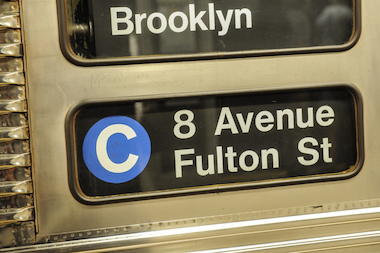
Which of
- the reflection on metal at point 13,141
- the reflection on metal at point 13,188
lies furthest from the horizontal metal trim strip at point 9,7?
the reflection on metal at point 13,188

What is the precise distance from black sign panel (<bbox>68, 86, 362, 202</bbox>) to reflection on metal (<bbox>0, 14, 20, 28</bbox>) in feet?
1.07

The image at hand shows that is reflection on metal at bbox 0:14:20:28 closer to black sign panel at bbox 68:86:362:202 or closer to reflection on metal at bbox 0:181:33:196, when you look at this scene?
black sign panel at bbox 68:86:362:202

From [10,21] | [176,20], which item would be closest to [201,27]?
[176,20]

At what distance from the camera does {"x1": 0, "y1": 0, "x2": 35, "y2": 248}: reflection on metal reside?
125 centimetres

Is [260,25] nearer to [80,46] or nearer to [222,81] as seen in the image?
[222,81]

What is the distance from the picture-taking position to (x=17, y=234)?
1309 millimetres

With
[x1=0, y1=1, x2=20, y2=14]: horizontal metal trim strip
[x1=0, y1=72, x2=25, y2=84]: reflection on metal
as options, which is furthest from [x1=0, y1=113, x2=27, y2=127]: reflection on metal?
[x1=0, y1=1, x2=20, y2=14]: horizontal metal trim strip

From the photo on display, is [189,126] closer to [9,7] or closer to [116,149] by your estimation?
[116,149]

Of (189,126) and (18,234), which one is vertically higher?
(189,126)

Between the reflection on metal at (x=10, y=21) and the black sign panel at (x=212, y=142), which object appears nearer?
the reflection on metal at (x=10, y=21)

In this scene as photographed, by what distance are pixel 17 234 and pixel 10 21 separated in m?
0.69

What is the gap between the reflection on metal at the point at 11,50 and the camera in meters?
1.24

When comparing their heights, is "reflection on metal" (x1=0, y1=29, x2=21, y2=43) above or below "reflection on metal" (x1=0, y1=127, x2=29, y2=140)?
above

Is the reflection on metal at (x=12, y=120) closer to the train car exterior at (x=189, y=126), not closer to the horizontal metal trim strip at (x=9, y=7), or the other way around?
the train car exterior at (x=189, y=126)
